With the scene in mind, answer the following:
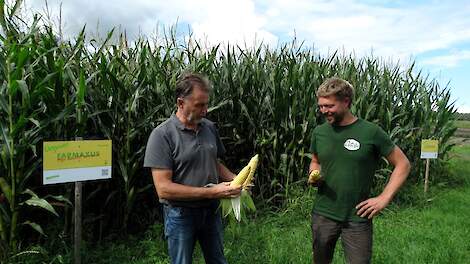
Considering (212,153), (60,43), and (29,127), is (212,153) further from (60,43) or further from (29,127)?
(60,43)

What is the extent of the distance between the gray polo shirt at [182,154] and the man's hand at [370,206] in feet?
3.04

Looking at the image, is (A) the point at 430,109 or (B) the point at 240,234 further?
(A) the point at 430,109

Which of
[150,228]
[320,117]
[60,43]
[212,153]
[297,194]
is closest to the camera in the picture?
[212,153]

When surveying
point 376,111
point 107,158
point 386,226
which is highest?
point 376,111

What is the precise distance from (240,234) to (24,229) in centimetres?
208

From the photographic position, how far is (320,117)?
19.8 ft

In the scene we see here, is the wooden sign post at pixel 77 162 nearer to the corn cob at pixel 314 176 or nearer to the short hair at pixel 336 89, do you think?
the corn cob at pixel 314 176

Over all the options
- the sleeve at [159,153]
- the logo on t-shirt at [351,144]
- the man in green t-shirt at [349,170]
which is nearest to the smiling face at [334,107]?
the man in green t-shirt at [349,170]

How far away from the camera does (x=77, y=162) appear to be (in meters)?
3.01

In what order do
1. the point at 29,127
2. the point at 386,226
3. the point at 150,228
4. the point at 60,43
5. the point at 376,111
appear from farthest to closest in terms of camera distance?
the point at 376,111 < the point at 386,226 < the point at 150,228 < the point at 60,43 < the point at 29,127

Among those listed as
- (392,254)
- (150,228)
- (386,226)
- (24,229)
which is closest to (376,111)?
(386,226)

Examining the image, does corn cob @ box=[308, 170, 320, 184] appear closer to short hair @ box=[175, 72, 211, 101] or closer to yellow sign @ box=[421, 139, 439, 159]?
short hair @ box=[175, 72, 211, 101]

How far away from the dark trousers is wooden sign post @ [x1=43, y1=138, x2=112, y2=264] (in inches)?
62.6

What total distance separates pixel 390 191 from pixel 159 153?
4.65 ft
